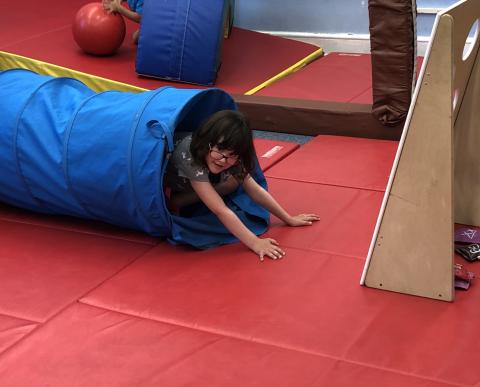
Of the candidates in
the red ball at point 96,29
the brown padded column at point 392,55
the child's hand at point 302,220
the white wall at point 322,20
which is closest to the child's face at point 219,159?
the child's hand at point 302,220

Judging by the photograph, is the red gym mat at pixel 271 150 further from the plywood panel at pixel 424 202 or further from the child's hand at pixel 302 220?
the plywood panel at pixel 424 202

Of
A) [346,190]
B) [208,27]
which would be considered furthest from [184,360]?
[208,27]

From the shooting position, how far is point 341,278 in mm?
2512

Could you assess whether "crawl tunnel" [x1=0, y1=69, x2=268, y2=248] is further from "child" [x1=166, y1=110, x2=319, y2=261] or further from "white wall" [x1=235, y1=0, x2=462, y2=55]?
"white wall" [x1=235, y1=0, x2=462, y2=55]

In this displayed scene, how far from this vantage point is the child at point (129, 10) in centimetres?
505

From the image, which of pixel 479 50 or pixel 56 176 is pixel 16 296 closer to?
pixel 56 176

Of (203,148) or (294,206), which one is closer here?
(203,148)

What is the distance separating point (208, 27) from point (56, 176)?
2.01m

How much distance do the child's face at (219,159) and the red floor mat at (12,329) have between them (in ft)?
2.56

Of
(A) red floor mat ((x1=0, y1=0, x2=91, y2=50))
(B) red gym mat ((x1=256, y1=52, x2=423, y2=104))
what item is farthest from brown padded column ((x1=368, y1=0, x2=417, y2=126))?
(A) red floor mat ((x1=0, y1=0, x2=91, y2=50))

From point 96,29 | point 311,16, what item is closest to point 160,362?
point 96,29

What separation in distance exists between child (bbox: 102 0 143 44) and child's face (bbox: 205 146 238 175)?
2680 millimetres

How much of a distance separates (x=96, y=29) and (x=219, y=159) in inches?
106

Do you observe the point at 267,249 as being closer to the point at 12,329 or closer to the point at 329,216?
the point at 329,216
